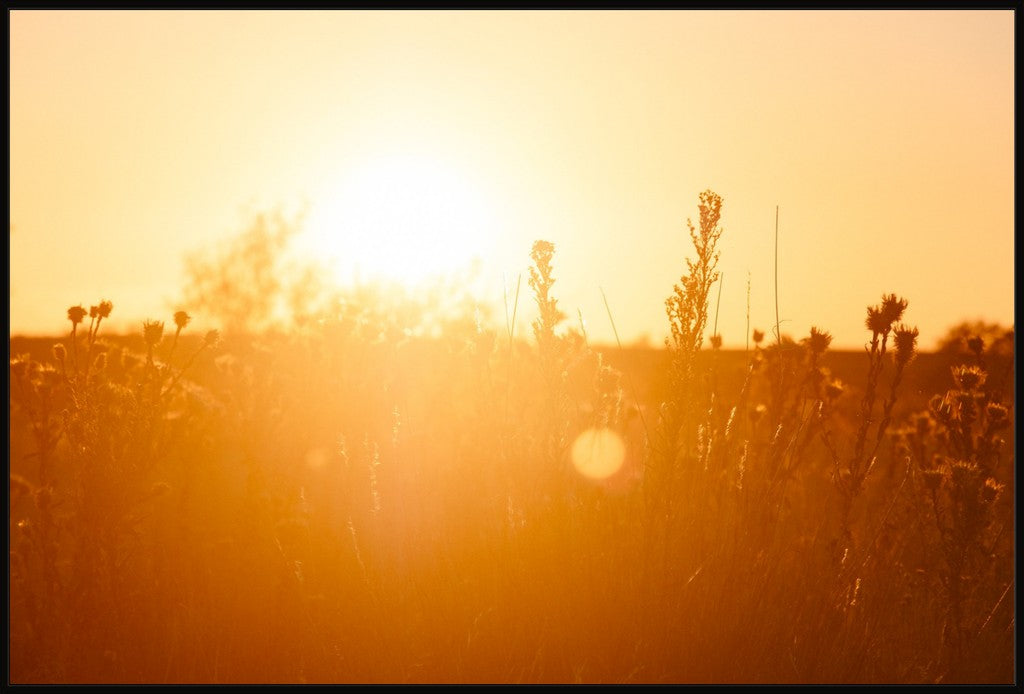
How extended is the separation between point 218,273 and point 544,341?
17.2m

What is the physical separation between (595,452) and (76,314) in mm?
2551

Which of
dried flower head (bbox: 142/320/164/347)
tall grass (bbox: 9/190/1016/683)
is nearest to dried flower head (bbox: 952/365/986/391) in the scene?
tall grass (bbox: 9/190/1016/683)

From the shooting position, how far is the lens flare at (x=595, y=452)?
3752mm

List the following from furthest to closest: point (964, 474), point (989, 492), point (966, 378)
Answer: point (966, 378) → point (989, 492) → point (964, 474)

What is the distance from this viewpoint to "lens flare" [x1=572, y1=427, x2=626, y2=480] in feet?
12.3

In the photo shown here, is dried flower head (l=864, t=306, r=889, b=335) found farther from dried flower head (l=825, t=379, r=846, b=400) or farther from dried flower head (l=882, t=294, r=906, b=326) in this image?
dried flower head (l=825, t=379, r=846, b=400)

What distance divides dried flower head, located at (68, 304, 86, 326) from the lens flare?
7.96ft

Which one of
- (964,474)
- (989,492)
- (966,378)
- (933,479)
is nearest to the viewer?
(964,474)

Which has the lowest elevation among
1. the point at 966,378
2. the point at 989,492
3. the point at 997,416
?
the point at 989,492

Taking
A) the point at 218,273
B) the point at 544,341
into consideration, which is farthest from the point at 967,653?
the point at 218,273

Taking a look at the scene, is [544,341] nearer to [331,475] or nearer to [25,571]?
[331,475]

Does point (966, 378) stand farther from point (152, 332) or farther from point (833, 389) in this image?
point (152, 332)

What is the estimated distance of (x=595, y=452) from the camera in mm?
3857

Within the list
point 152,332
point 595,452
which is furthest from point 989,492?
point 152,332
